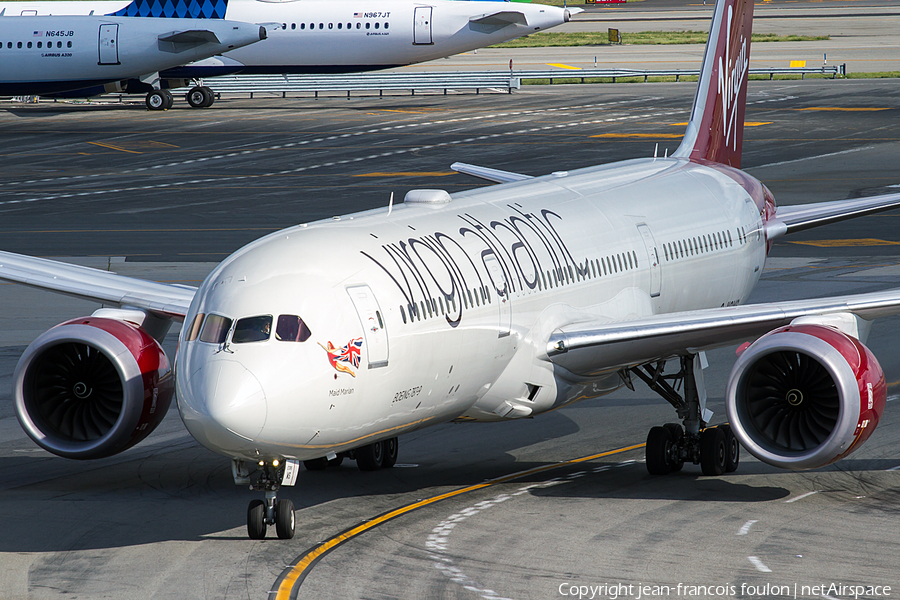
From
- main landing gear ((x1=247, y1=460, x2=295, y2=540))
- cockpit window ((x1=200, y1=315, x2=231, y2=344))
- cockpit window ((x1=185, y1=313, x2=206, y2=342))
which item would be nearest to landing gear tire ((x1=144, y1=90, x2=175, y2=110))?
main landing gear ((x1=247, y1=460, x2=295, y2=540))

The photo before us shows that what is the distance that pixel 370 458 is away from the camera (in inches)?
740

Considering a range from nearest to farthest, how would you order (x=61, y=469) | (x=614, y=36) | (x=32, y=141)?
(x=61, y=469) → (x=32, y=141) → (x=614, y=36)

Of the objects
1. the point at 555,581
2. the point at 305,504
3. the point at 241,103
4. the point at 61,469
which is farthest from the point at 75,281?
the point at 241,103

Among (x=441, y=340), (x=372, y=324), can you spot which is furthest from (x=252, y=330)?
(x=441, y=340)

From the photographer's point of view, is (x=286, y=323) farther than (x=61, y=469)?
No

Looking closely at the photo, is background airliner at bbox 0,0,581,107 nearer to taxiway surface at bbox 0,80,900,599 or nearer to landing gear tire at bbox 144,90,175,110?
landing gear tire at bbox 144,90,175,110

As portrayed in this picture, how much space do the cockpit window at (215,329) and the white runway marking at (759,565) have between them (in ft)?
22.0

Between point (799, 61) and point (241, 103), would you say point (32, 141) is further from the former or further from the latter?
point (799, 61)

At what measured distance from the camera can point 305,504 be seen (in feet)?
55.4

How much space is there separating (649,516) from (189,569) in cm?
611

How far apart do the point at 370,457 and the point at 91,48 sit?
55.2 meters

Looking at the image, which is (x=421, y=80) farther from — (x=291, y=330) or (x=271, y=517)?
(x=291, y=330)

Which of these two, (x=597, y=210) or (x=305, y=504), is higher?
(x=597, y=210)

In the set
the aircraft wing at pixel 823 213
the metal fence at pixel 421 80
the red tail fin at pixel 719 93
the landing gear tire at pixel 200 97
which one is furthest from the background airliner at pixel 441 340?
the metal fence at pixel 421 80
